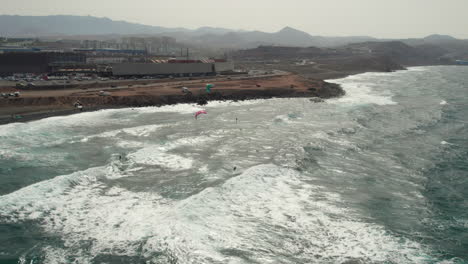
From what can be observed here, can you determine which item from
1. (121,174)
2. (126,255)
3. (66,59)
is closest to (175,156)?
(121,174)

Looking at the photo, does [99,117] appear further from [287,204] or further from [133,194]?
[287,204]

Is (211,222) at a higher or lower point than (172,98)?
lower

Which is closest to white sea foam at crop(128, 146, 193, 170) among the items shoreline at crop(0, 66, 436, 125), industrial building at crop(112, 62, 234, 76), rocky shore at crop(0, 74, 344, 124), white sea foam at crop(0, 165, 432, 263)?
white sea foam at crop(0, 165, 432, 263)

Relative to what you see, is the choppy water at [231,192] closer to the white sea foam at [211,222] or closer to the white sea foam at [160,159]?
the white sea foam at [211,222]

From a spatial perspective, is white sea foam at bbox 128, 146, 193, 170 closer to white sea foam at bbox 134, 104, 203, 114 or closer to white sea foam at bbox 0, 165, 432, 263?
white sea foam at bbox 0, 165, 432, 263

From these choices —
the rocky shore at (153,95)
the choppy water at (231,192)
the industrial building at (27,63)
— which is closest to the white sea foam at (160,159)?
the choppy water at (231,192)

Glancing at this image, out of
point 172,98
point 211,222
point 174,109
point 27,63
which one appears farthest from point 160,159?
point 27,63

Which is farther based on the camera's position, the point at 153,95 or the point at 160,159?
the point at 153,95

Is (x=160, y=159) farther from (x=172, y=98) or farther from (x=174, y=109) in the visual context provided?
(x=172, y=98)

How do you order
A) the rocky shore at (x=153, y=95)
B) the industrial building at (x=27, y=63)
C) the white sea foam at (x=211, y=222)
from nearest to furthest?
1. the white sea foam at (x=211, y=222)
2. the rocky shore at (x=153, y=95)
3. the industrial building at (x=27, y=63)

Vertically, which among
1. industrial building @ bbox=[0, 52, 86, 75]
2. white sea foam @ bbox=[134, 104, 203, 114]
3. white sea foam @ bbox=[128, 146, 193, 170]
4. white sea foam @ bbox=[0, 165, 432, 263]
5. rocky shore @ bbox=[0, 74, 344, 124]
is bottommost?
white sea foam @ bbox=[0, 165, 432, 263]
